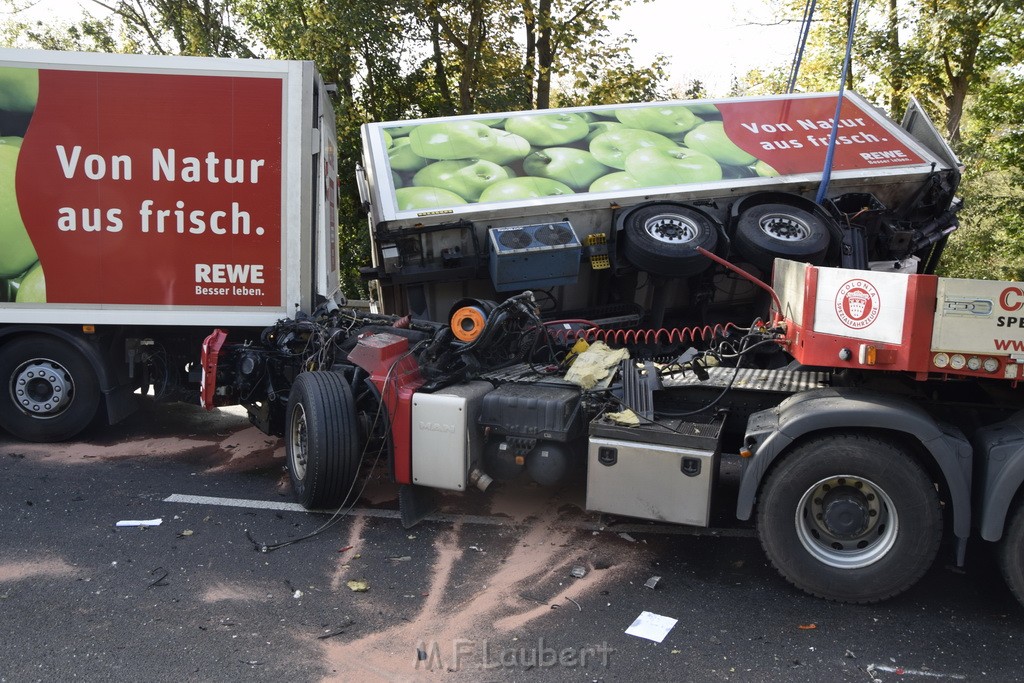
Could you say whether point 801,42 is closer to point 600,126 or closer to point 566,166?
point 600,126

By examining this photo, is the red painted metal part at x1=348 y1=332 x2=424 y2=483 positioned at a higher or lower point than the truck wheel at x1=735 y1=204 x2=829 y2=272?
lower

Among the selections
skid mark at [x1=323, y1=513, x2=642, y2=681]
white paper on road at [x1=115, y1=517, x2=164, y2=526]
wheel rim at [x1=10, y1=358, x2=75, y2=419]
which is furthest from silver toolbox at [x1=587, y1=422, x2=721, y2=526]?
wheel rim at [x1=10, y1=358, x2=75, y2=419]

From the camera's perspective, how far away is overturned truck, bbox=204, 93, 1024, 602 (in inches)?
158

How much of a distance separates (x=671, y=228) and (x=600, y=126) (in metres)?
1.84

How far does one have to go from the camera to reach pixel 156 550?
4.83 m

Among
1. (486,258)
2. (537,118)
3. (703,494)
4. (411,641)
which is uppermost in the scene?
(537,118)

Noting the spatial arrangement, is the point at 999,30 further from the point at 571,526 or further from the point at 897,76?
the point at 571,526

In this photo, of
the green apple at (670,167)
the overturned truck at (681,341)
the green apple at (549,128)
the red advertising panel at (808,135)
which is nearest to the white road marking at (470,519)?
the overturned truck at (681,341)

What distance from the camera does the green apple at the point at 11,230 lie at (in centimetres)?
655

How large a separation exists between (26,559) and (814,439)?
439 cm

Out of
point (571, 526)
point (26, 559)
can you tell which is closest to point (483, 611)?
point (571, 526)

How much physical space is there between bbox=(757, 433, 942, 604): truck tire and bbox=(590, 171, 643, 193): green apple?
381cm

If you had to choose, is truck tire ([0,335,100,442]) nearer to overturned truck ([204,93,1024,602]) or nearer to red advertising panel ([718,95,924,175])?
overturned truck ([204,93,1024,602])

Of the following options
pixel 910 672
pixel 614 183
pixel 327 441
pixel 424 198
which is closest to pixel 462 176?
pixel 424 198
